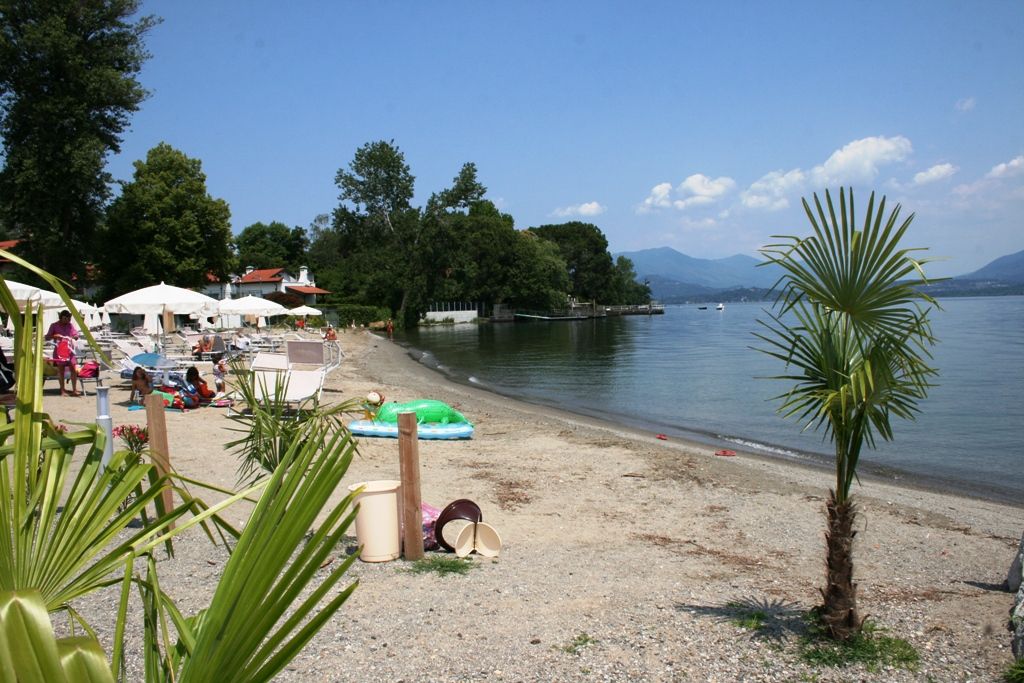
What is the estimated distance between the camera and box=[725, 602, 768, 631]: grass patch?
16.0ft

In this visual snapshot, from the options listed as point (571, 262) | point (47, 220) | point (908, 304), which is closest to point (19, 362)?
point (908, 304)

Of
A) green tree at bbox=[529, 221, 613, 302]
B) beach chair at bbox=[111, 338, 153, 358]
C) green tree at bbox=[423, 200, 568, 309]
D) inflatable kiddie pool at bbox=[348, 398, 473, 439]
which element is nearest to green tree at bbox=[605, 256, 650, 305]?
green tree at bbox=[529, 221, 613, 302]

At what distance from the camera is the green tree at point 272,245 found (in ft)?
273

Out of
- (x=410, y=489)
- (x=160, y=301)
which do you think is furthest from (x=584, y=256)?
(x=410, y=489)

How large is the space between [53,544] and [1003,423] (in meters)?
21.6

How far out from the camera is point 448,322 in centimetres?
7494

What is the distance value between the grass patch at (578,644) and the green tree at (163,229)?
38.0m

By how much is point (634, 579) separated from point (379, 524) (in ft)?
6.65

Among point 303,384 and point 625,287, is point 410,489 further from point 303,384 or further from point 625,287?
point 625,287

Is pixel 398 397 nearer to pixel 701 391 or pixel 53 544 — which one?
pixel 701 391

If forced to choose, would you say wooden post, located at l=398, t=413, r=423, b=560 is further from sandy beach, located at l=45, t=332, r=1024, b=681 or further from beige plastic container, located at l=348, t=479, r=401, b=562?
sandy beach, located at l=45, t=332, r=1024, b=681

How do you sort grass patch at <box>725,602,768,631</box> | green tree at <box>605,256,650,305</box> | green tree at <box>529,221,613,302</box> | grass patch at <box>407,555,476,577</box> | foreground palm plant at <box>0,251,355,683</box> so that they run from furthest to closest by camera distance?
green tree at <box>605,256,650,305</box> → green tree at <box>529,221,613,302</box> → grass patch at <box>407,555,476,577</box> → grass patch at <box>725,602,768,631</box> → foreground palm plant at <box>0,251,355,683</box>

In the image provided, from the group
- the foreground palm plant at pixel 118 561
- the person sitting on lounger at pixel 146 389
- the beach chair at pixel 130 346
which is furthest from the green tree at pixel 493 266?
the foreground palm plant at pixel 118 561

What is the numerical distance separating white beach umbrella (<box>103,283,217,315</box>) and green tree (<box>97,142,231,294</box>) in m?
21.2
